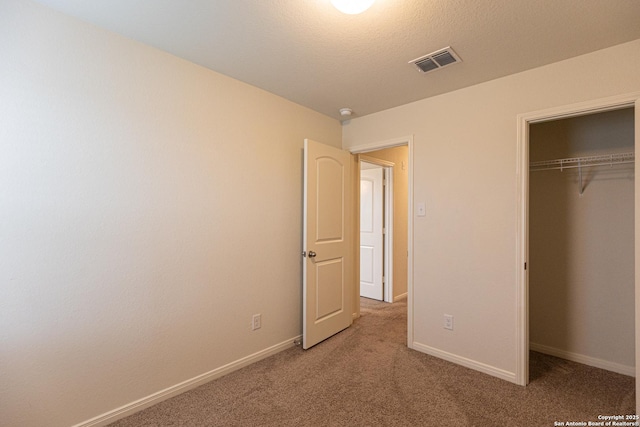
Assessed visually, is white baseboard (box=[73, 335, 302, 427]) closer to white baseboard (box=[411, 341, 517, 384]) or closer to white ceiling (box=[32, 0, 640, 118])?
white baseboard (box=[411, 341, 517, 384])

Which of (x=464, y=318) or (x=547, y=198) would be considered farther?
(x=547, y=198)

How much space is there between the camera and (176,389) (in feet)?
6.72

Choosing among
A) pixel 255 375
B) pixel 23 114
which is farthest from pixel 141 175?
pixel 255 375

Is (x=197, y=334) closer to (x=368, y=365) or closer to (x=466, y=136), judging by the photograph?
(x=368, y=365)

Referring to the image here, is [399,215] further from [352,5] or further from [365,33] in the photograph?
Answer: [352,5]

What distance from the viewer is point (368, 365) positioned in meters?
2.49

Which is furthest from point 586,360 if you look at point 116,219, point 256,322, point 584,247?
point 116,219

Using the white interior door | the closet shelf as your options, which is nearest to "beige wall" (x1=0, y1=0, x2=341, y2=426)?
the white interior door

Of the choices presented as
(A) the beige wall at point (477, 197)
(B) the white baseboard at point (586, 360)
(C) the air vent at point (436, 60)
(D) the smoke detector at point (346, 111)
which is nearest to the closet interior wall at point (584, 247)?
(B) the white baseboard at point (586, 360)

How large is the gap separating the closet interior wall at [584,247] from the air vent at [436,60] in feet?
4.32

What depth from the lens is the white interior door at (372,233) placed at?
4.41 m

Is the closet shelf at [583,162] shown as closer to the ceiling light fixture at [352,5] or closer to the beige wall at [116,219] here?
the ceiling light fixture at [352,5]

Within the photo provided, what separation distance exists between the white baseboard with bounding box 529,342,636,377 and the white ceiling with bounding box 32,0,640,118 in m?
2.36

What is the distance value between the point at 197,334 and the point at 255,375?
22.0 inches
